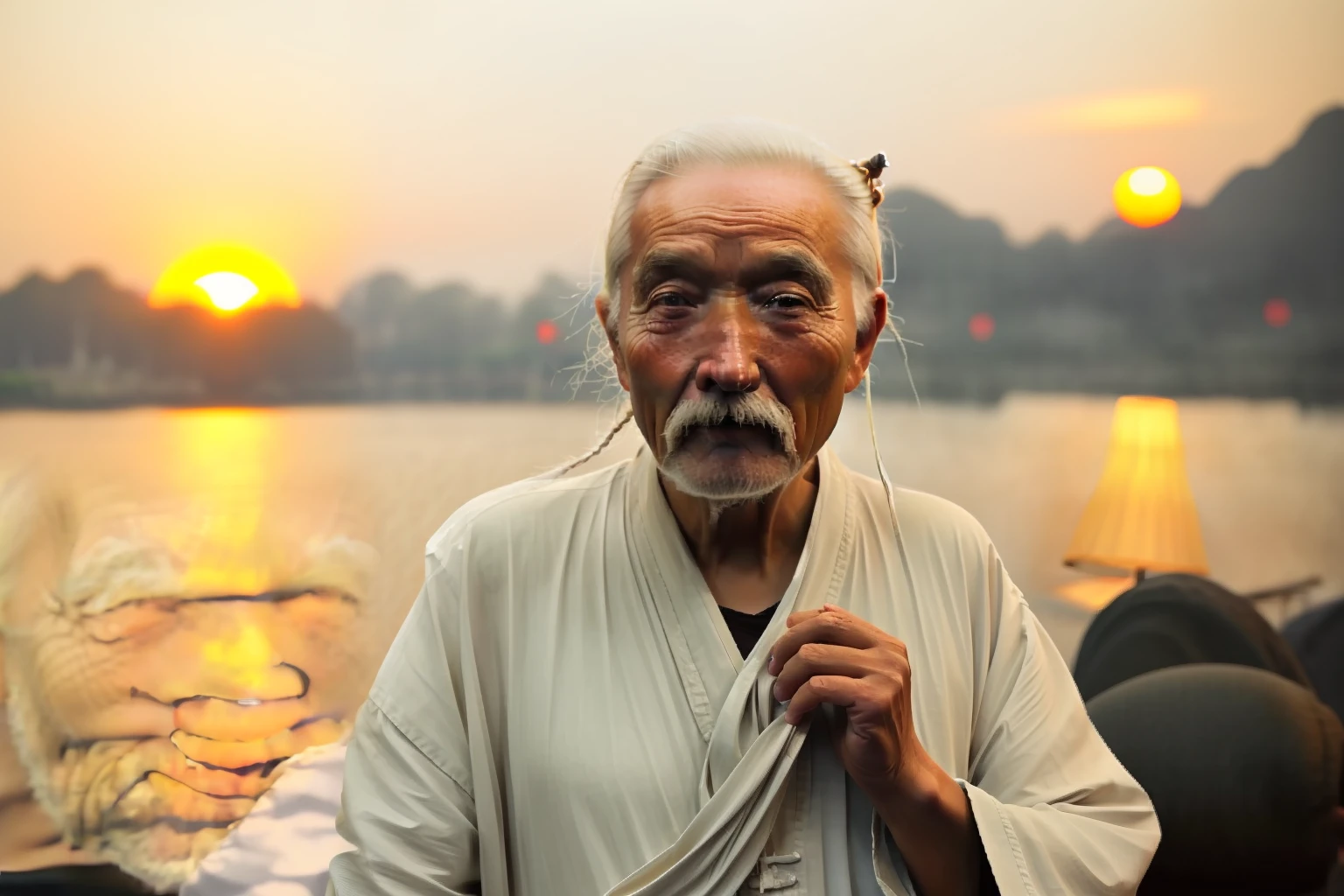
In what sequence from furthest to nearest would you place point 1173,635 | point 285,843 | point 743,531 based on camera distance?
point 1173,635
point 285,843
point 743,531

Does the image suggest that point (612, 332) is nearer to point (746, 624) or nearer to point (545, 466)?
point (746, 624)

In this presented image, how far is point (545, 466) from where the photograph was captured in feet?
6.63

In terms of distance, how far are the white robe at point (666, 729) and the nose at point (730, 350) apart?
242mm

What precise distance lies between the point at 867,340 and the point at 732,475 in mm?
272

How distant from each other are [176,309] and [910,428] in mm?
1403

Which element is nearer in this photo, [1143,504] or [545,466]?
[545,466]

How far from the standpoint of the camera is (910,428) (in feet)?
7.16

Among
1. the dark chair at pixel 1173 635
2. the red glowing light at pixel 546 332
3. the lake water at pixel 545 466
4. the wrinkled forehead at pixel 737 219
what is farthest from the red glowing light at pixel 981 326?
the wrinkled forehead at pixel 737 219

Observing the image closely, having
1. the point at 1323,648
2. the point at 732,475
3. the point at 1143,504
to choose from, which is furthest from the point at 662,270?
the point at 1323,648

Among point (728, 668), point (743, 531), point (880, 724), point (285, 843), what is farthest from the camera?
point (285, 843)

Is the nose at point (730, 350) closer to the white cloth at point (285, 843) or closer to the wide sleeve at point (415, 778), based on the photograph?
the wide sleeve at point (415, 778)

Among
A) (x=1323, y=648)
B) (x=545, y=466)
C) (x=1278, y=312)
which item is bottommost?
(x=1323, y=648)

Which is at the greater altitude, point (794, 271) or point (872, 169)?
point (872, 169)

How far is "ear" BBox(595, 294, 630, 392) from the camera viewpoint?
1.25 m
